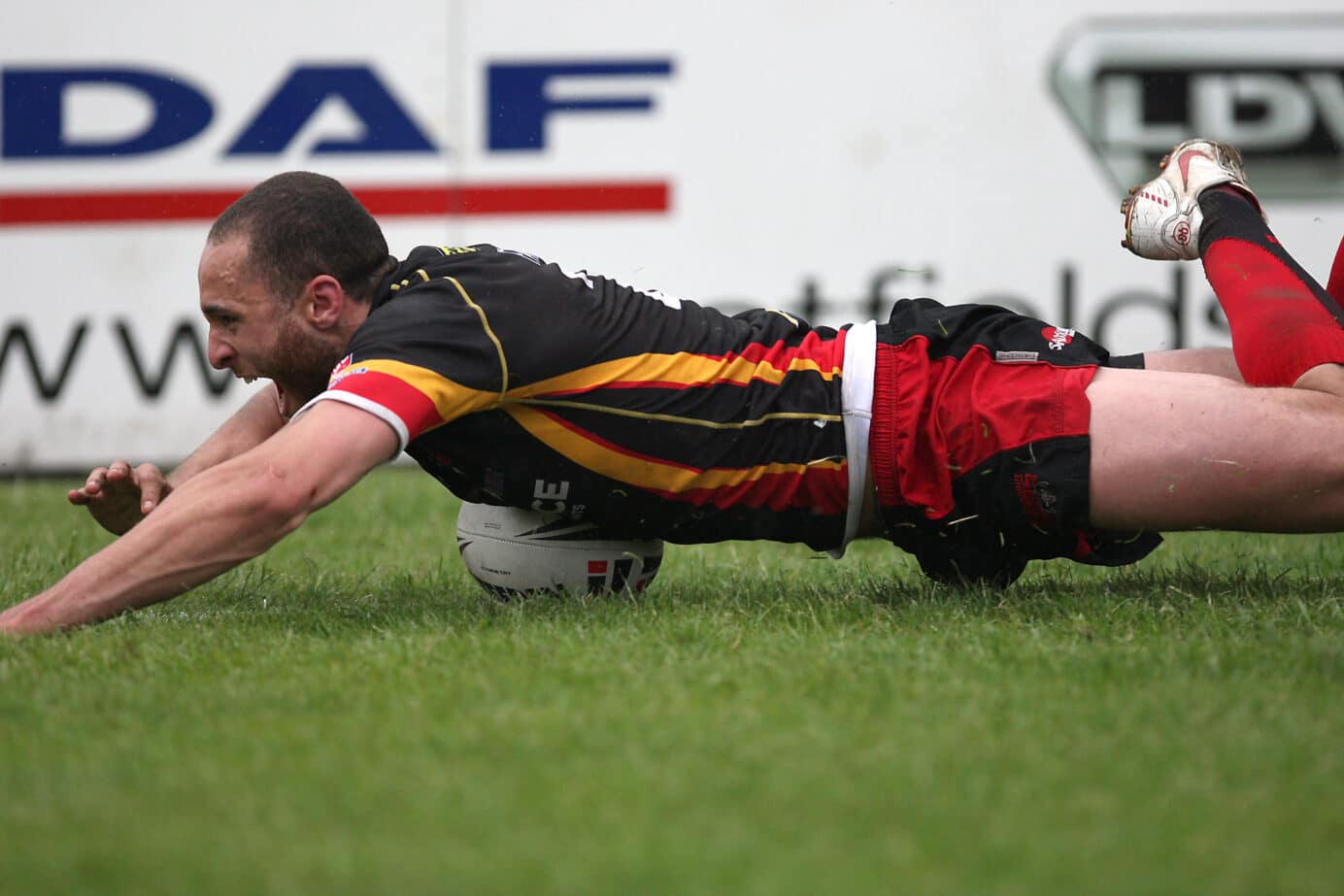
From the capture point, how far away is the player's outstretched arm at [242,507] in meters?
2.73

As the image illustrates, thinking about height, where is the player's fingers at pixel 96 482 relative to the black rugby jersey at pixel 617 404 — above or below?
below

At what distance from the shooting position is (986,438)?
3.14 m

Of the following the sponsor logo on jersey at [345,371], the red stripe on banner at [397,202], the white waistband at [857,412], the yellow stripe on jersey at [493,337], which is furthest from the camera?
the red stripe on banner at [397,202]

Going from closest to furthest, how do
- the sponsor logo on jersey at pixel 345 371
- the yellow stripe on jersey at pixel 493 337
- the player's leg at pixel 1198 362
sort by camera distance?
the sponsor logo on jersey at pixel 345 371 < the yellow stripe on jersey at pixel 493 337 < the player's leg at pixel 1198 362

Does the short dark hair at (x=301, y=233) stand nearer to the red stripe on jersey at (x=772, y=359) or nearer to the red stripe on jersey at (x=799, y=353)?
the red stripe on jersey at (x=772, y=359)

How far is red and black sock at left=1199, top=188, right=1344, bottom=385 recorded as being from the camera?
3148 millimetres

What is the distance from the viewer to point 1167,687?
96.7 inches

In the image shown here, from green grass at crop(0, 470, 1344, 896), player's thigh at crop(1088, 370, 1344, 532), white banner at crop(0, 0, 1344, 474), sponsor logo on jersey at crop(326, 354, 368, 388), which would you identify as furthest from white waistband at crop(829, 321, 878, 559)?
white banner at crop(0, 0, 1344, 474)

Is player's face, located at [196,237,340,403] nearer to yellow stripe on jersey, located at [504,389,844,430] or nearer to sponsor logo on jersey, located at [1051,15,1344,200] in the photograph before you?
yellow stripe on jersey, located at [504,389,844,430]

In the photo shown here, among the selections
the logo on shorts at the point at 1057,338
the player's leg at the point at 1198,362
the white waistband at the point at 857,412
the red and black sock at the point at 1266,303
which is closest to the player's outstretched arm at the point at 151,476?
the white waistband at the point at 857,412

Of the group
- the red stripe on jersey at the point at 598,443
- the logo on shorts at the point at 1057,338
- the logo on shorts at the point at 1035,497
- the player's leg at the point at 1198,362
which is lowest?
the logo on shorts at the point at 1035,497

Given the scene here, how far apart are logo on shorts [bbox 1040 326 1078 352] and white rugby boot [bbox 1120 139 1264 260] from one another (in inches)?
14.7

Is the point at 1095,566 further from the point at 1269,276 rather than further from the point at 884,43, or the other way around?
the point at 884,43

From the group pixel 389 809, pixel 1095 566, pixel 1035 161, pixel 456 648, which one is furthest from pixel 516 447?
pixel 1035 161
